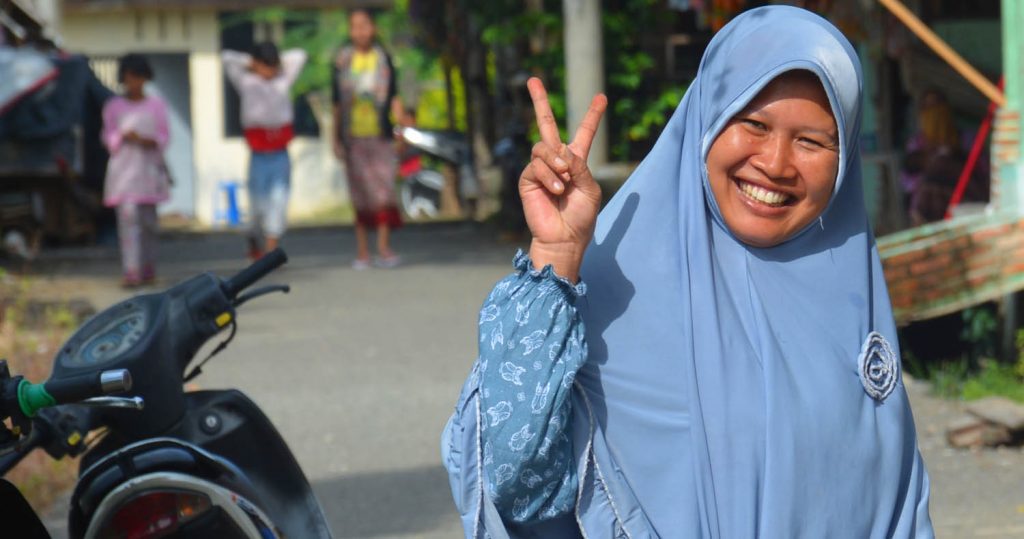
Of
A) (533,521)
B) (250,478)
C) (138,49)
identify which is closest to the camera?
(533,521)

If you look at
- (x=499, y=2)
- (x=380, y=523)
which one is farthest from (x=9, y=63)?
(x=380, y=523)

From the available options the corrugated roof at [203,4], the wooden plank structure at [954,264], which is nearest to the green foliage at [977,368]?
the wooden plank structure at [954,264]

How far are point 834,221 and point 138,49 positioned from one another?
24.7m

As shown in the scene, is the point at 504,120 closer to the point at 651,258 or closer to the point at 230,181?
the point at 230,181

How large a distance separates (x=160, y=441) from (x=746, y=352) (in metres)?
1.49

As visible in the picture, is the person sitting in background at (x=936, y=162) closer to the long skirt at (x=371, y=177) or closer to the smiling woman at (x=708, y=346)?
the long skirt at (x=371, y=177)

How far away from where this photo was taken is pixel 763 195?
2.86 meters

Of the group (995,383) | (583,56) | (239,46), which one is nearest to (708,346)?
(995,383)

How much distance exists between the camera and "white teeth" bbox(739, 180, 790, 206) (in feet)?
9.37

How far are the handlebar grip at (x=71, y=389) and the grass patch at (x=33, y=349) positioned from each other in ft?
5.38

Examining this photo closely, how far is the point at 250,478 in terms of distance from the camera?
13.1 ft

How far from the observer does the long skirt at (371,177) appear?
12.9 metres

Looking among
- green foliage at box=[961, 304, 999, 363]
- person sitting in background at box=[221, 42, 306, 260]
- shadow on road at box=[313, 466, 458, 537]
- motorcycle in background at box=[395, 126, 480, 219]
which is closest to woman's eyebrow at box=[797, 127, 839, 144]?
shadow on road at box=[313, 466, 458, 537]

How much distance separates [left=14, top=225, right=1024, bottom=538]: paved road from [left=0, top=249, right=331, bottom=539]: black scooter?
2009 millimetres
